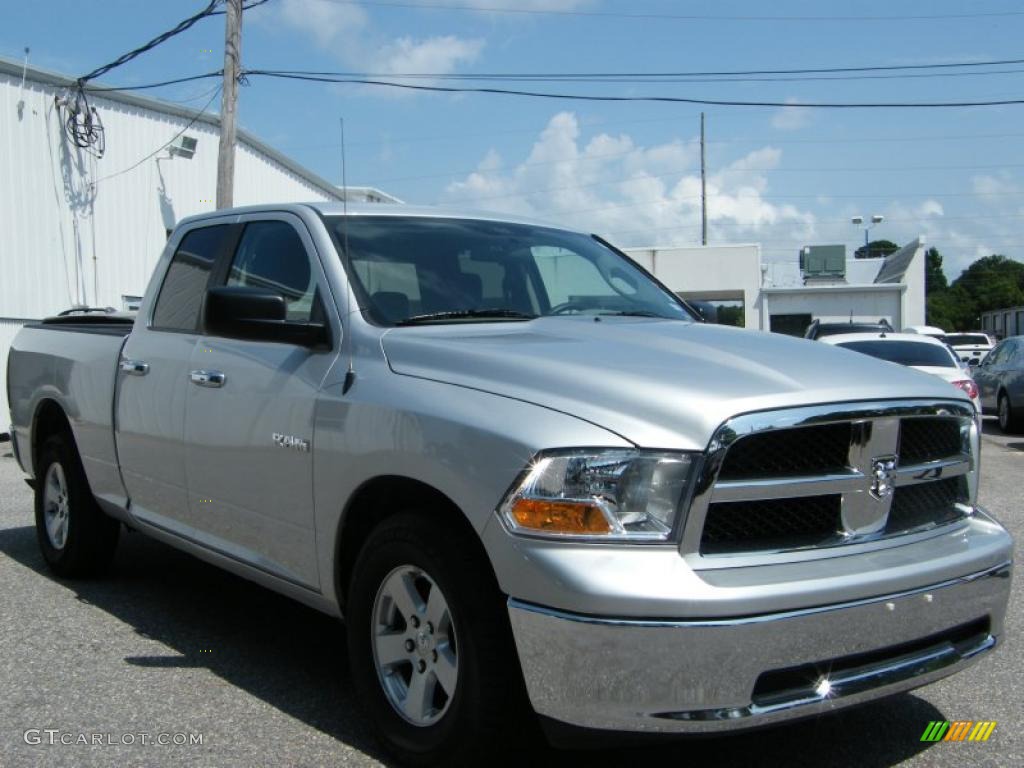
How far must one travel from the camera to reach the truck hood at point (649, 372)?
2980 mm

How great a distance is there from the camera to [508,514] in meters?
2.97

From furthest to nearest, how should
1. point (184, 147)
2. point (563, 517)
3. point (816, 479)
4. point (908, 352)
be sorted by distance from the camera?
point (184, 147) < point (908, 352) < point (816, 479) < point (563, 517)

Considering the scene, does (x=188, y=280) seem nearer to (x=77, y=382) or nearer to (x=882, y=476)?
Result: (x=77, y=382)

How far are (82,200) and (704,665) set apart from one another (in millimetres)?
18799

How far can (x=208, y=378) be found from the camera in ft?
14.9

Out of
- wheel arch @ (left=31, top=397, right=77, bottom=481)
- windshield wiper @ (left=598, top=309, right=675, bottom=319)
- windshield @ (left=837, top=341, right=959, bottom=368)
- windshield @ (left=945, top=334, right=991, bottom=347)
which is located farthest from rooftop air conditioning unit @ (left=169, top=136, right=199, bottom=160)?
windshield @ (left=945, top=334, right=991, bottom=347)

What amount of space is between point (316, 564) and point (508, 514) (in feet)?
3.92

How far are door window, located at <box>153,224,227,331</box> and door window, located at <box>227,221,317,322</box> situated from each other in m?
0.26

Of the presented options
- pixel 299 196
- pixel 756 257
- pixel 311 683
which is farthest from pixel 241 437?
pixel 756 257

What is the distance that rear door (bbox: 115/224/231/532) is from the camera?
482cm

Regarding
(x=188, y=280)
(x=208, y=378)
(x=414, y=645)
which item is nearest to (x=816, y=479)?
(x=414, y=645)

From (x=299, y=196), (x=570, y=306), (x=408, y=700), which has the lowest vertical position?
(x=408, y=700)

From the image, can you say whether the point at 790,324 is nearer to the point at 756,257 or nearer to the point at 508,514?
the point at 756,257

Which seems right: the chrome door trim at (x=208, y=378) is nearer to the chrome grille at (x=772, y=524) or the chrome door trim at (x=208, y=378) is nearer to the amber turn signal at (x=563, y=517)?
the amber turn signal at (x=563, y=517)
